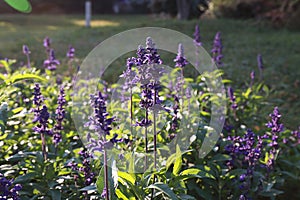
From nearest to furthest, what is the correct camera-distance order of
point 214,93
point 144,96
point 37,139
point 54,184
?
point 144,96
point 54,184
point 37,139
point 214,93

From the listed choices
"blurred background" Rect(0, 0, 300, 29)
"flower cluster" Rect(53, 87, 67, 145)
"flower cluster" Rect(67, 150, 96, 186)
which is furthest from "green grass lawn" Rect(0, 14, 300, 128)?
"flower cluster" Rect(67, 150, 96, 186)

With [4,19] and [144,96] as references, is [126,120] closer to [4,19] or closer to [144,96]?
[144,96]

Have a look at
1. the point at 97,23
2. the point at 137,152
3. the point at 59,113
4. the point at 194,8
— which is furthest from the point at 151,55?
the point at 97,23

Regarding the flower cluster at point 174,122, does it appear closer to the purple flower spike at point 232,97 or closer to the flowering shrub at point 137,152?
the flowering shrub at point 137,152

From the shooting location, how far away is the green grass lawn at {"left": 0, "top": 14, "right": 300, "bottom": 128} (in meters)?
6.84

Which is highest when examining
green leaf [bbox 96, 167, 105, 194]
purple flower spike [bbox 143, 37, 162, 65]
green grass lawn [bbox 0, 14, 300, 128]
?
purple flower spike [bbox 143, 37, 162, 65]

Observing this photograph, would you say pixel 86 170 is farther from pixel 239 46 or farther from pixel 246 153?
pixel 239 46

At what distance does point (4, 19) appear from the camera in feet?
57.9

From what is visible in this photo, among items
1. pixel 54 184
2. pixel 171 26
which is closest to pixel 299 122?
pixel 54 184

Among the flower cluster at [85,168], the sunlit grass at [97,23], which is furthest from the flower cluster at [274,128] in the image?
the sunlit grass at [97,23]

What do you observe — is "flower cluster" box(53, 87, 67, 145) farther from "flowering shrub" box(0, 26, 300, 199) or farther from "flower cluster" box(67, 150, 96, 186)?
"flower cluster" box(67, 150, 96, 186)

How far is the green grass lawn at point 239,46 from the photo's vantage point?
6.84 metres

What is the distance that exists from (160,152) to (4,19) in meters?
15.9

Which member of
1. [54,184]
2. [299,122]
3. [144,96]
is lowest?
[299,122]
